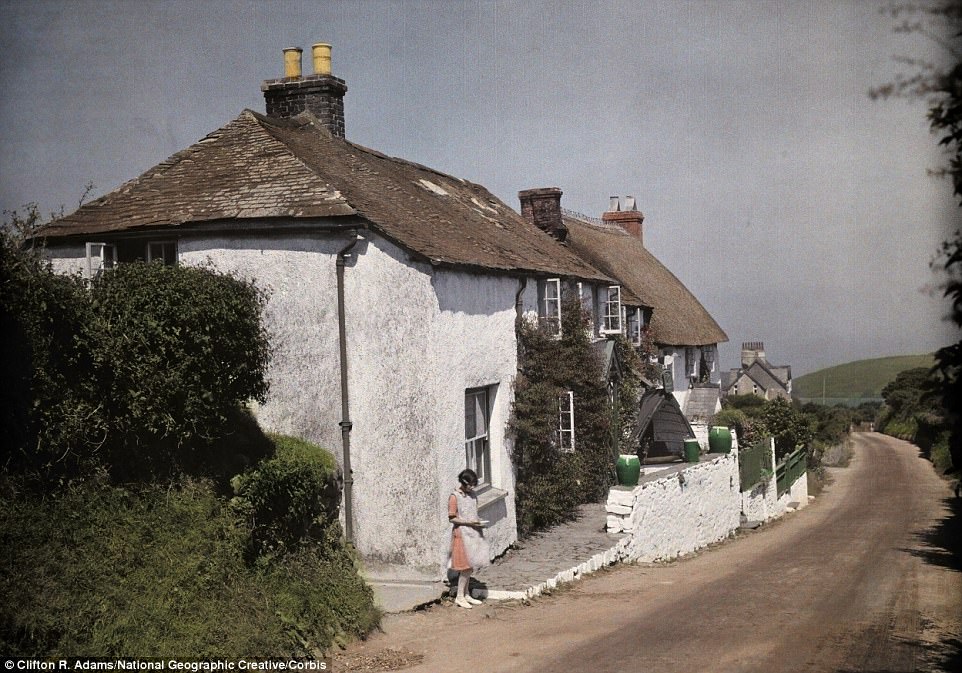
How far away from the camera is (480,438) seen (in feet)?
50.0

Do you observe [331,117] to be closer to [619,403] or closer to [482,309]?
[482,309]

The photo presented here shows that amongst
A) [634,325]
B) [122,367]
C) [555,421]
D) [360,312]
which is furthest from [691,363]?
[122,367]

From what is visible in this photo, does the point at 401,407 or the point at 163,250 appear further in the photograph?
the point at 163,250

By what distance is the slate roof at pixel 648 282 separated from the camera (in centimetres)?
3153

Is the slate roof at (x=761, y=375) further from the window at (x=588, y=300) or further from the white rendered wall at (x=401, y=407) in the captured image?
the white rendered wall at (x=401, y=407)

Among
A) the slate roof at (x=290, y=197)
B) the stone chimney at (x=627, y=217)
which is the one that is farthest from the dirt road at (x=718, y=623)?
the stone chimney at (x=627, y=217)

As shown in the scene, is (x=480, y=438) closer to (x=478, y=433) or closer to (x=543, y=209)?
(x=478, y=433)

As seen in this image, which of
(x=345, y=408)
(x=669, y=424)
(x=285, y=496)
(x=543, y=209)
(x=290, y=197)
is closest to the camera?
(x=285, y=496)

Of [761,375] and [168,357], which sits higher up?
[168,357]

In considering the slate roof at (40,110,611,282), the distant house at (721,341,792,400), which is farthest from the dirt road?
the distant house at (721,341,792,400)

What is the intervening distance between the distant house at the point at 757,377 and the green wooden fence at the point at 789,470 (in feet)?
109

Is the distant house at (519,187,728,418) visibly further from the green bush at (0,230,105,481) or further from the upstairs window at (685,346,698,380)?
the green bush at (0,230,105,481)

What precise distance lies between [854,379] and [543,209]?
10433 centimetres

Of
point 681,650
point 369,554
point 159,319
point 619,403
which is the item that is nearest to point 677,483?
point 619,403
